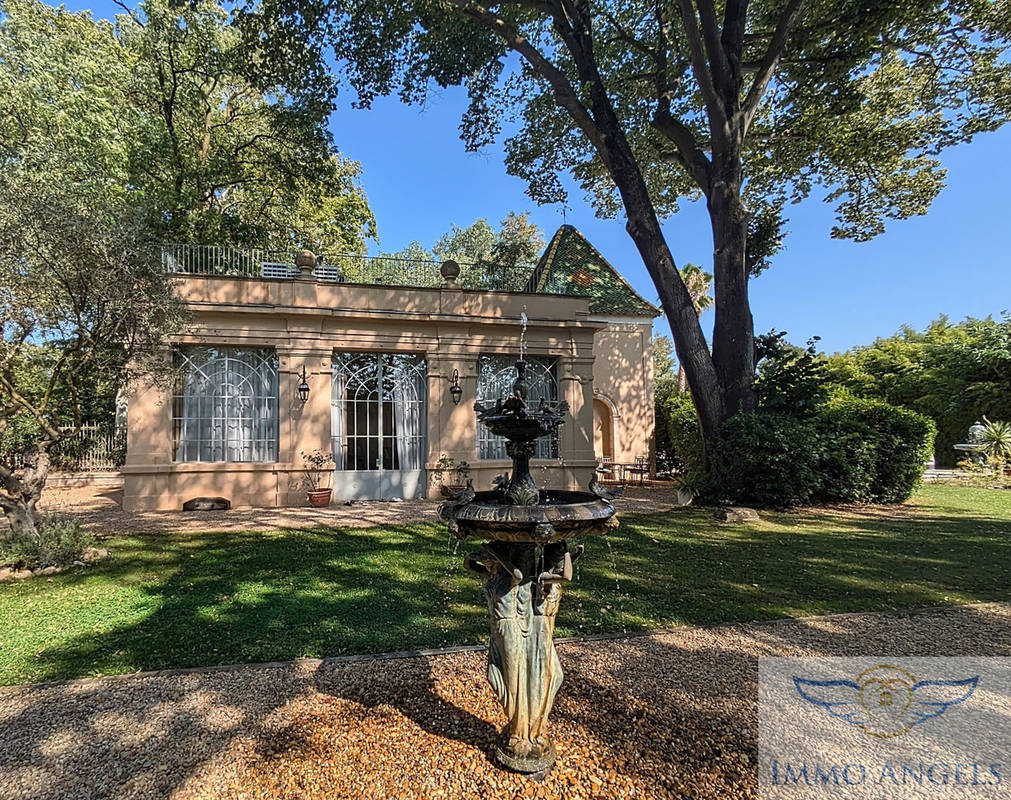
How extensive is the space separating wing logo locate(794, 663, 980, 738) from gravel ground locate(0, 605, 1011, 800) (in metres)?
0.34

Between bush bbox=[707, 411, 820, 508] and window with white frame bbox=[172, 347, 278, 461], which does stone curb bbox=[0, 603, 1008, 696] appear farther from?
window with white frame bbox=[172, 347, 278, 461]

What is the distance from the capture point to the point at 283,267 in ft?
37.5

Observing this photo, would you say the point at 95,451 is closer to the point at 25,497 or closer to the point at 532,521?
the point at 25,497

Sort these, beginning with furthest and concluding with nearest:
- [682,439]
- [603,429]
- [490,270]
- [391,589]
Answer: [603,429] → [490,270] → [682,439] → [391,589]

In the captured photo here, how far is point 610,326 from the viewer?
668 inches

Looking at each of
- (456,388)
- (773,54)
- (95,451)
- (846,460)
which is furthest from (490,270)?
(95,451)

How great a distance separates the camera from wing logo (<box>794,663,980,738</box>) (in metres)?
2.62

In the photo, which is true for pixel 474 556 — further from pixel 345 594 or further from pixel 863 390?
pixel 863 390

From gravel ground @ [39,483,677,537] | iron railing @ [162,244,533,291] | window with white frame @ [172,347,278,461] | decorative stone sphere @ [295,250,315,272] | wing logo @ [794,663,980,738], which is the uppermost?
iron railing @ [162,244,533,291]

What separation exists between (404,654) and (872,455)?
10569 millimetres

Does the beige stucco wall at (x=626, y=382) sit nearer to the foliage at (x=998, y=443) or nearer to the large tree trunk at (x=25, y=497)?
the foliage at (x=998, y=443)

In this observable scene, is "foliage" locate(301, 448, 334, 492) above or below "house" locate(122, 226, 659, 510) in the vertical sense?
below

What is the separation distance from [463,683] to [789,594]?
3.47 metres

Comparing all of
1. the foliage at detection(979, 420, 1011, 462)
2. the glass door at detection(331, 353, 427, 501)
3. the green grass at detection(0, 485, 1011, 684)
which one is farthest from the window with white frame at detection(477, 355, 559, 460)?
the foliage at detection(979, 420, 1011, 462)
